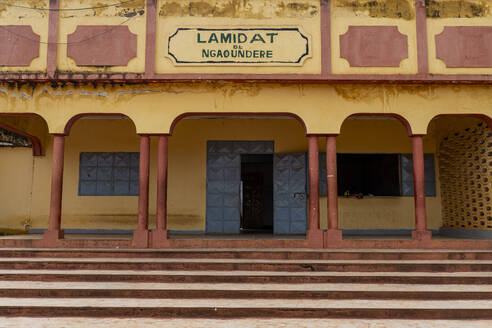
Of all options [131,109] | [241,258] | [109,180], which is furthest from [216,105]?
[109,180]

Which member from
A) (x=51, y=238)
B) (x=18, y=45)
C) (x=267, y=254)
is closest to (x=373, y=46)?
(x=267, y=254)

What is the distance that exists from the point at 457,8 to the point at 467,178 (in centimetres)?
373

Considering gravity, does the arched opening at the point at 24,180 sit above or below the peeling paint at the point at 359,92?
below

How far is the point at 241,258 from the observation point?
6.91m

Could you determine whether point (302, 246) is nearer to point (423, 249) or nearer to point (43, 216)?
point (423, 249)

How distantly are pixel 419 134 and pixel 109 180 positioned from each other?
7.40 metres

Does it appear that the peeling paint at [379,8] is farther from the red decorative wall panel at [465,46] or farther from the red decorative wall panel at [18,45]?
the red decorative wall panel at [18,45]

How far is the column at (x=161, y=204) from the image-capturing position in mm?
7582

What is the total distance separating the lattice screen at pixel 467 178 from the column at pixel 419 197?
1.74 m

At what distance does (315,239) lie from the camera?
753 centimetres

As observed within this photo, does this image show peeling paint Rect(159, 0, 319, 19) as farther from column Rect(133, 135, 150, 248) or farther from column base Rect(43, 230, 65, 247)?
column base Rect(43, 230, 65, 247)

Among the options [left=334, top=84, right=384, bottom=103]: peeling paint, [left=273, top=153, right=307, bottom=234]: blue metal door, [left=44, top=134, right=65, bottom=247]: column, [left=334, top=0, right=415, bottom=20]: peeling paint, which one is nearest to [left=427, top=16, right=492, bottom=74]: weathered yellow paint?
[left=334, top=0, right=415, bottom=20]: peeling paint

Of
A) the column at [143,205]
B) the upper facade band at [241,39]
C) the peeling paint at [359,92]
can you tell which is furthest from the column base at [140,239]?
the peeling paint at [359,92]

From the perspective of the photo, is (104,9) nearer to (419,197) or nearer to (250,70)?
(250,70)
